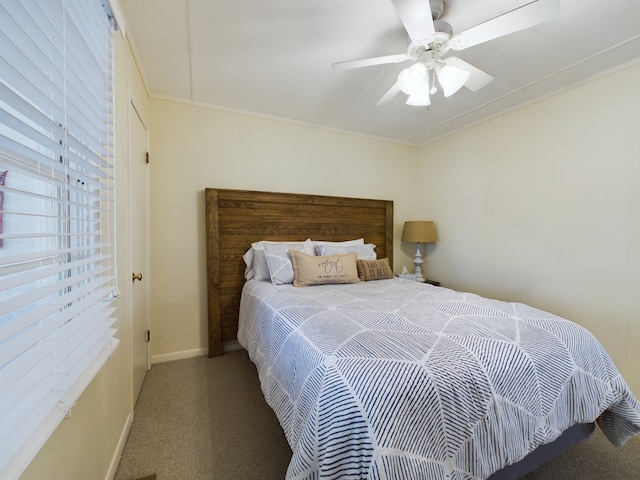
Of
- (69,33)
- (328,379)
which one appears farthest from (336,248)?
(69,33)

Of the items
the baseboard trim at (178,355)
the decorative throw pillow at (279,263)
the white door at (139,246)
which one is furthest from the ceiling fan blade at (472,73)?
the baseboard trim at (178,355)

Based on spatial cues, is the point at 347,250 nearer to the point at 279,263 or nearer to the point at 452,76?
the point at 279,263

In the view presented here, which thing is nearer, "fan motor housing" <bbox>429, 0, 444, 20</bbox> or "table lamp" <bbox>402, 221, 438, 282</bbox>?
"fan motor housing" <bbox>429, 0, 444, 20</bbox>

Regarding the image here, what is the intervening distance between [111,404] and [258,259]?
1437 millimetres

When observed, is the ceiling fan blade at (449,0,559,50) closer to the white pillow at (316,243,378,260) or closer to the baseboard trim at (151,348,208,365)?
the white pillow at (316,243,378,260)

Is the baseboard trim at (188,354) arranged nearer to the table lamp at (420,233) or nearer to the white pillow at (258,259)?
the white pillow at (258,259)

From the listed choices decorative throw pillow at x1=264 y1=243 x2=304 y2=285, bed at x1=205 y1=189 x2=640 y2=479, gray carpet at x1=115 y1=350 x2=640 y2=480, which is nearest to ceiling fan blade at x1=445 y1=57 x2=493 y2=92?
bed at x1=205 y1=189 x2=640 y2=479

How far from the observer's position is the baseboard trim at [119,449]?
1290 mm

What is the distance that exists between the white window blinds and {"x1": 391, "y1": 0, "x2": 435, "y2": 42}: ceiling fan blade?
127 cm

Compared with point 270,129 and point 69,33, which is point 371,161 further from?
point 69,33

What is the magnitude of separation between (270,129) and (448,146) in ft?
7.15

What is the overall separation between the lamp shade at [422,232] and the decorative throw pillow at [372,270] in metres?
0.82

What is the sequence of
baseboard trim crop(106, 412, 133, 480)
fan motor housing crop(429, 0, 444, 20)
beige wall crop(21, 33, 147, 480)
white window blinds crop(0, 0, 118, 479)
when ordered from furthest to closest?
fan motor housing crop(429, 0, 444, 20)
baseboard trim crop(106, 412, 133, 480)
beige wall crop(21, 33, 147, 480)
white window blinds crop(0, 0, 118, 479)

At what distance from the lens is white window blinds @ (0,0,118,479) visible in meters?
0.60
